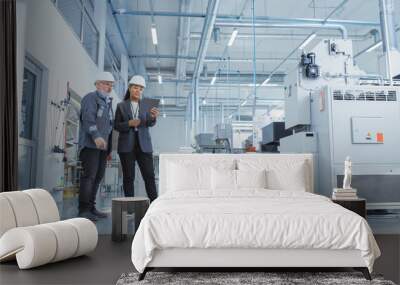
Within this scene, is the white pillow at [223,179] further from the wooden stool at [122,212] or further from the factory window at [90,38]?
the factory window at [90,38]

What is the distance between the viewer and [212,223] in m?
2.29

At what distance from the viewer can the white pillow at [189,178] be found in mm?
3688

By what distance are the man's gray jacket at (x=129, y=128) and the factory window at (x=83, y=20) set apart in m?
1.48

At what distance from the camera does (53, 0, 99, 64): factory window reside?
208 inches

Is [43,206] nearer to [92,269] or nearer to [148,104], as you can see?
[92,269]

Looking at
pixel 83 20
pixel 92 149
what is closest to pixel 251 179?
pixel 92 149

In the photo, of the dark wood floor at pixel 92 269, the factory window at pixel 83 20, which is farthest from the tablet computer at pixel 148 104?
the dark wood floor at pixel 92 269

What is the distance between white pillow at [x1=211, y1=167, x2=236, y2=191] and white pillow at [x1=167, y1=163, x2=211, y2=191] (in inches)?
3.7

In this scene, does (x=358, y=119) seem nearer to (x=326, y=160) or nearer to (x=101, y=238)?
(x=326, y=160)

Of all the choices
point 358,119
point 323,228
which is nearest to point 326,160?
point 358,119

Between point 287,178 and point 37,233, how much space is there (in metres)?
2.42

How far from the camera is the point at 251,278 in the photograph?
90.1 inches

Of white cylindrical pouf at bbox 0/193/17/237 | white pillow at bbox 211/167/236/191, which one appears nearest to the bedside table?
white pillow at bbox 211/167/236/191

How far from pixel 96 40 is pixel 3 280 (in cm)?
470
